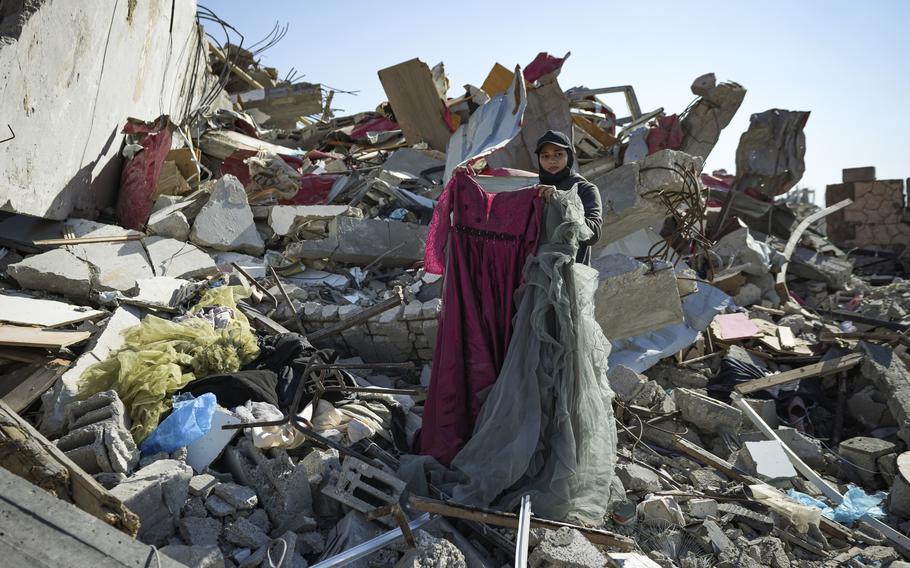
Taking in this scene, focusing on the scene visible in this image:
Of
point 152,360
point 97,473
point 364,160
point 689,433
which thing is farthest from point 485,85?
point 97,473

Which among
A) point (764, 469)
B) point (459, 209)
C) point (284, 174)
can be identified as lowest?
point (764, 469)

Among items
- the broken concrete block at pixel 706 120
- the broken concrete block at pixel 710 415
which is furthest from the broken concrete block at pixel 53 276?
the broken concrete block at pixel 706 120

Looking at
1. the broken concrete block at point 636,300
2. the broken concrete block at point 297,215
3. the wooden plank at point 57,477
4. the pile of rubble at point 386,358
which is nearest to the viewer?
the wooden plank at point 57,477

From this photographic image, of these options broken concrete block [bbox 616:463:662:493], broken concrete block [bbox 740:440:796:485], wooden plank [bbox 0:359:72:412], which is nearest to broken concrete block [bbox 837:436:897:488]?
broken concrete block [bbox 740:440:796:485]

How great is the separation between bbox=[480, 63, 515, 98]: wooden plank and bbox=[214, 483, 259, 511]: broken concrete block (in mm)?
7965

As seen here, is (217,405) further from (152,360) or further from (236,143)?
(236,143)

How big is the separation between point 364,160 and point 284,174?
196cm

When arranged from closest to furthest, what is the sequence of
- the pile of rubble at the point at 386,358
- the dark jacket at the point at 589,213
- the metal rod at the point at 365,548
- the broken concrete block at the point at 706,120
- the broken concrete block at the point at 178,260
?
1. the metal rod at the point at 365,548
2. the pile of rubble at the point at 386,358
3. the dark jacket at the point at 589,213
4. the broken concrete block at the point at 178,260
5. the broken concrete block at the point at 706,120

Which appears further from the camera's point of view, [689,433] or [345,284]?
[345,284]

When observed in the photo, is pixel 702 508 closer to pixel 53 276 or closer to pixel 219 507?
pixel 219 507

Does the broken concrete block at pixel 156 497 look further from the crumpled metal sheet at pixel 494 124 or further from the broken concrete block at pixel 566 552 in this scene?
the crumpled metal sheet at pixel 494 124

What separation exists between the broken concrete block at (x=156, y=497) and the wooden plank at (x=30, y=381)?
138 cm

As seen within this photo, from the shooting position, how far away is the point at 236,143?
9008mm

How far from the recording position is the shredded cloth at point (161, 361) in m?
3.88
